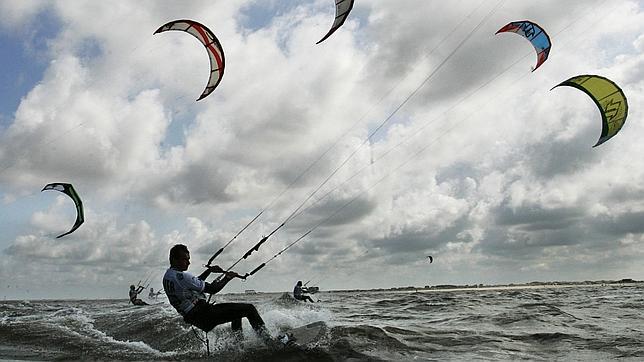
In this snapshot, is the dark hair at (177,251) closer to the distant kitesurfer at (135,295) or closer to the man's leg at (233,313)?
the man's leg at (233,313)

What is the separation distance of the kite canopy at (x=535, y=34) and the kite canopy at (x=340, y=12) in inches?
208

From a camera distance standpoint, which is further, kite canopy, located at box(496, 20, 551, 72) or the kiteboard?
kite canopy, located at box(496, 20, 551, 72)

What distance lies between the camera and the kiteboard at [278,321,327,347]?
7848 millimetres

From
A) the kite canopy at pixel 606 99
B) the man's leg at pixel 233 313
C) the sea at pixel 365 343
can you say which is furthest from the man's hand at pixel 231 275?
the kite canopy at pixel 606 99

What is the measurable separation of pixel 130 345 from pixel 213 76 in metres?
6.95

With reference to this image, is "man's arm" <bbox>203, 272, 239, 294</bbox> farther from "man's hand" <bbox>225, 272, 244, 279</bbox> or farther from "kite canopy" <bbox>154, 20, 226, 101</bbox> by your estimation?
"kite canopy" <bbox>154, 20, 226, 101</bbox>

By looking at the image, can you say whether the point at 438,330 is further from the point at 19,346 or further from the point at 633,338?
the point at 19,346

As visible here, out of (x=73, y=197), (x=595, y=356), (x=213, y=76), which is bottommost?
(x=595, y=356)

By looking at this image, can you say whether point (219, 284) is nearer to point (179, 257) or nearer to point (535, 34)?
point (179, 257)

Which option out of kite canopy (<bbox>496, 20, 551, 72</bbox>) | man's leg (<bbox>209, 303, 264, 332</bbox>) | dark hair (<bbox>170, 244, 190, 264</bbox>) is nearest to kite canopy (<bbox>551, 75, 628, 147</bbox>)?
kite canopy (<bbox>496, 20, 551, 72</bbox>)

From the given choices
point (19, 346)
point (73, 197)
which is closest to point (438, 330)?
point (19, 346)

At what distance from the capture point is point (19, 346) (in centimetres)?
995

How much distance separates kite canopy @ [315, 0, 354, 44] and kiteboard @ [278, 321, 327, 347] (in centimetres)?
571

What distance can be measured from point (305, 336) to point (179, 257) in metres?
2.37
